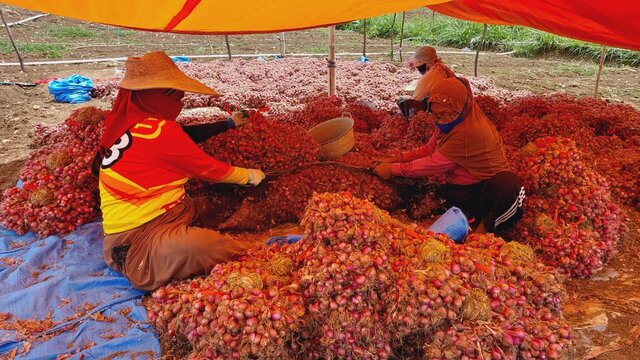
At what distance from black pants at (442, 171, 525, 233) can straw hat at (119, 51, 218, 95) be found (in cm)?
234

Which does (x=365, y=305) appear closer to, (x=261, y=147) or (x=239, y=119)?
(x=261, y=147)

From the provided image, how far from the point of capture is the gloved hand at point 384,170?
12.1ft

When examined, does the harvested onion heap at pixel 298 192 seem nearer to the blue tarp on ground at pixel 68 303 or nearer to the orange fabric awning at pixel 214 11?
the blue tarp on ground at pixel 68 303

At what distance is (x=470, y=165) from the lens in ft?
11.4

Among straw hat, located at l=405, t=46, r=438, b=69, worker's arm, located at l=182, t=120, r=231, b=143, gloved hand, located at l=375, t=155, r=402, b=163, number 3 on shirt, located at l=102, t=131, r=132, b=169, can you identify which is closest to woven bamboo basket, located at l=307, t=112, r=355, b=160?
gloved hand, located at l=375, t=155, r=402, b=163

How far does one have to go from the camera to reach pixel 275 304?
190cm

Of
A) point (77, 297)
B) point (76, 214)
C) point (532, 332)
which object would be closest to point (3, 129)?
point (76, 214)

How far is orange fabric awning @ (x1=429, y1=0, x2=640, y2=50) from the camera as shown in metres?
3.54

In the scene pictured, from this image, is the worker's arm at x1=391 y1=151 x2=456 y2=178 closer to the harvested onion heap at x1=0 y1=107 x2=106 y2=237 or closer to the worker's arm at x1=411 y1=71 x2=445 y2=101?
the worker's arm at x1=411 y1=71 x2=445 y2=101

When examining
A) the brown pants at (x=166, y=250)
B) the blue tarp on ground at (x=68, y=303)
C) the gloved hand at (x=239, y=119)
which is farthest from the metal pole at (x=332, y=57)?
the blue tarp on ground at (x=68, y=303)

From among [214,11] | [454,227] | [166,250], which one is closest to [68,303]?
[166,250]

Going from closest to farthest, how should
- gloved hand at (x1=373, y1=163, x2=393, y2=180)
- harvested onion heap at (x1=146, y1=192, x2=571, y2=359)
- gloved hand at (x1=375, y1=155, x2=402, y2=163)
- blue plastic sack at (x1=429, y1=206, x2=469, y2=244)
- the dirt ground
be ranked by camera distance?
harvested onion heap at (x1=146, y1=192, x2=571, y2=359)
the dirt ground
blue plastic sack at (x1=429, y1=206, x2=469, y2=244)
gloved hand at (x1=373, y1=163, x2=393, y2=180)
gloved hand at (x1=375, y1=155, x2=402, y2=163)

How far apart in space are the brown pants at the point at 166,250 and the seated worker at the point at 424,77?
3.30 m

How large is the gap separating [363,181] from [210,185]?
4.51 feet
